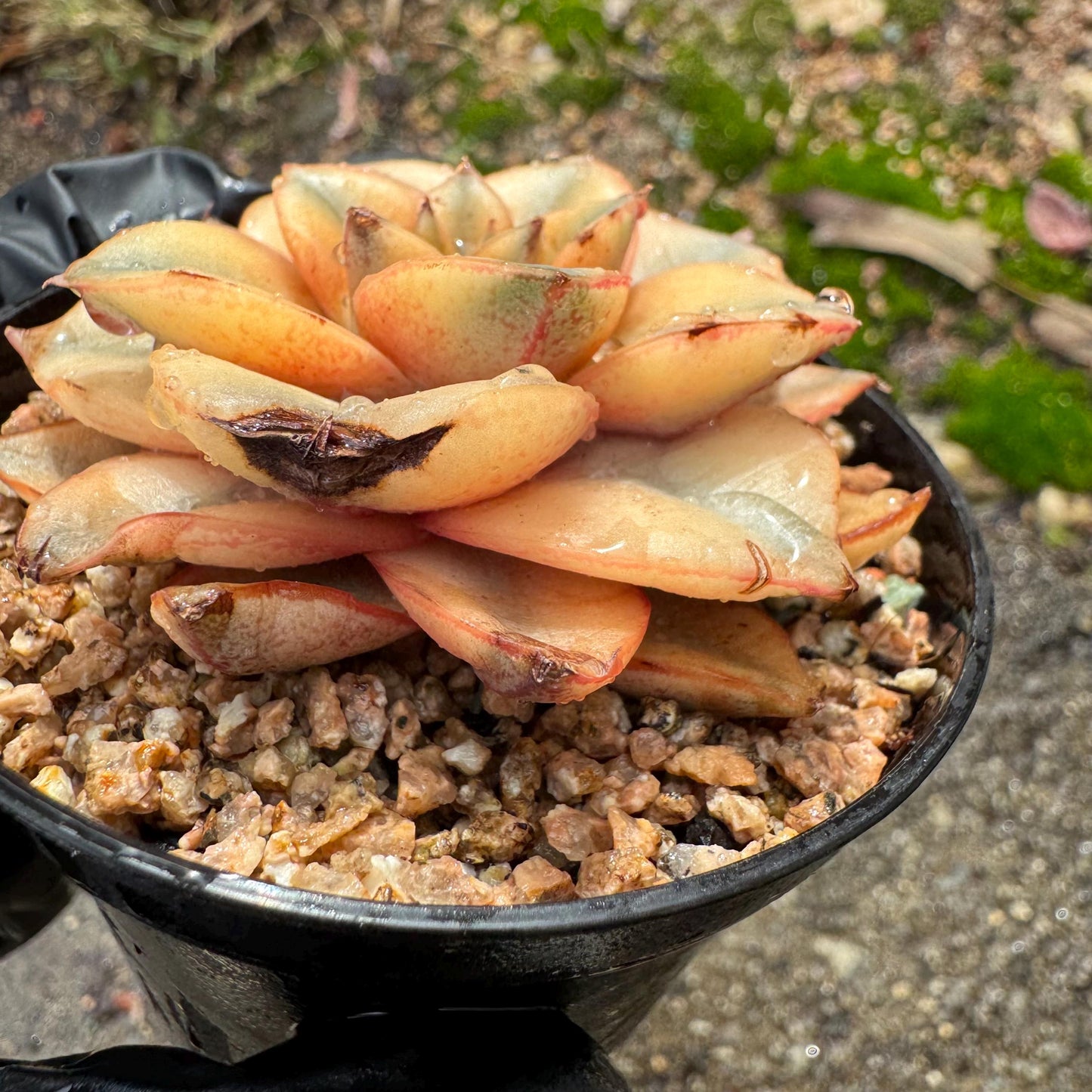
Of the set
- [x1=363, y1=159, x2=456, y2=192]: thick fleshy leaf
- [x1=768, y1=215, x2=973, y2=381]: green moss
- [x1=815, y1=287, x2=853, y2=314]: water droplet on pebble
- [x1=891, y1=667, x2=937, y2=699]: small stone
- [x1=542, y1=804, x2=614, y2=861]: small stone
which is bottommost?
[x1=768, y1=215, x2=973, y2=381]: green moss

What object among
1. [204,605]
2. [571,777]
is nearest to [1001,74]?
[571,777]

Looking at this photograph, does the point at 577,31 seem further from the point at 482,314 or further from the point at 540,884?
the point at 540,884

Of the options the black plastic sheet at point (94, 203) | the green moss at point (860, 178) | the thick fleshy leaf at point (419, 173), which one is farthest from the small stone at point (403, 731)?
the green moss at point (860, 178)

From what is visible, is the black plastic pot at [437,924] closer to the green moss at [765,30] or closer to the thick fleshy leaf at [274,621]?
the thick fleshy leaf at [274,621]

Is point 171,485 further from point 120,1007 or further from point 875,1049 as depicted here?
point 875,1049

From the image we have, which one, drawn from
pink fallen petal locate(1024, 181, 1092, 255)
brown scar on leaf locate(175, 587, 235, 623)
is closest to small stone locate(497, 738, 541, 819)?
brown scar on leaf locate(175, 587, 235, 623)

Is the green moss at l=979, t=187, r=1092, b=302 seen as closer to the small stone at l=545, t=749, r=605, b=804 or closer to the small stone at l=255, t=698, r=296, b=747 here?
the small stone at l=545, t=749, r=605, b=804
